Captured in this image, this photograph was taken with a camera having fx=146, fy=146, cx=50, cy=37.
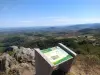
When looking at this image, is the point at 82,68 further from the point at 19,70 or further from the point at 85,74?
the point at 19,70

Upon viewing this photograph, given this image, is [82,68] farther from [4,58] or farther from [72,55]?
[4,58]

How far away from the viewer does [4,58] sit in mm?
10297

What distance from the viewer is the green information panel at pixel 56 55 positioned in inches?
235

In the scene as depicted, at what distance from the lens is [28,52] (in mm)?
11523

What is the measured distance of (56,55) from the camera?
21.1 feet

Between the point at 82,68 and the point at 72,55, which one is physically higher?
the point at 72,55

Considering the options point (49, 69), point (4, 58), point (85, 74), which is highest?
point (49, 69)

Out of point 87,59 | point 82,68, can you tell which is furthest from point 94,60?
point 82,68

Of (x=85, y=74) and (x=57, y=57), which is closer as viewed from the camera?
(x=57, y=57)

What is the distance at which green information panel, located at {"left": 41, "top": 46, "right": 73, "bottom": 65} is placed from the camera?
5.96 metres

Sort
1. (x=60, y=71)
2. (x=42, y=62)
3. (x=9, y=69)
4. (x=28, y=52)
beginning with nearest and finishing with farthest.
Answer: (x=42, y=62) < (x=60, y=71) < (x=9, y=69) < (x=28, y=52)

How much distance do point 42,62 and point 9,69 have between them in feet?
14.3

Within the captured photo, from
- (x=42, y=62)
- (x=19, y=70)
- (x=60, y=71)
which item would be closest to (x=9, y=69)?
(x=19, y=70)

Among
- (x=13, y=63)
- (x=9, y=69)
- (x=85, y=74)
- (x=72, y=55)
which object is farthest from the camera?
(x=13, y=63)
